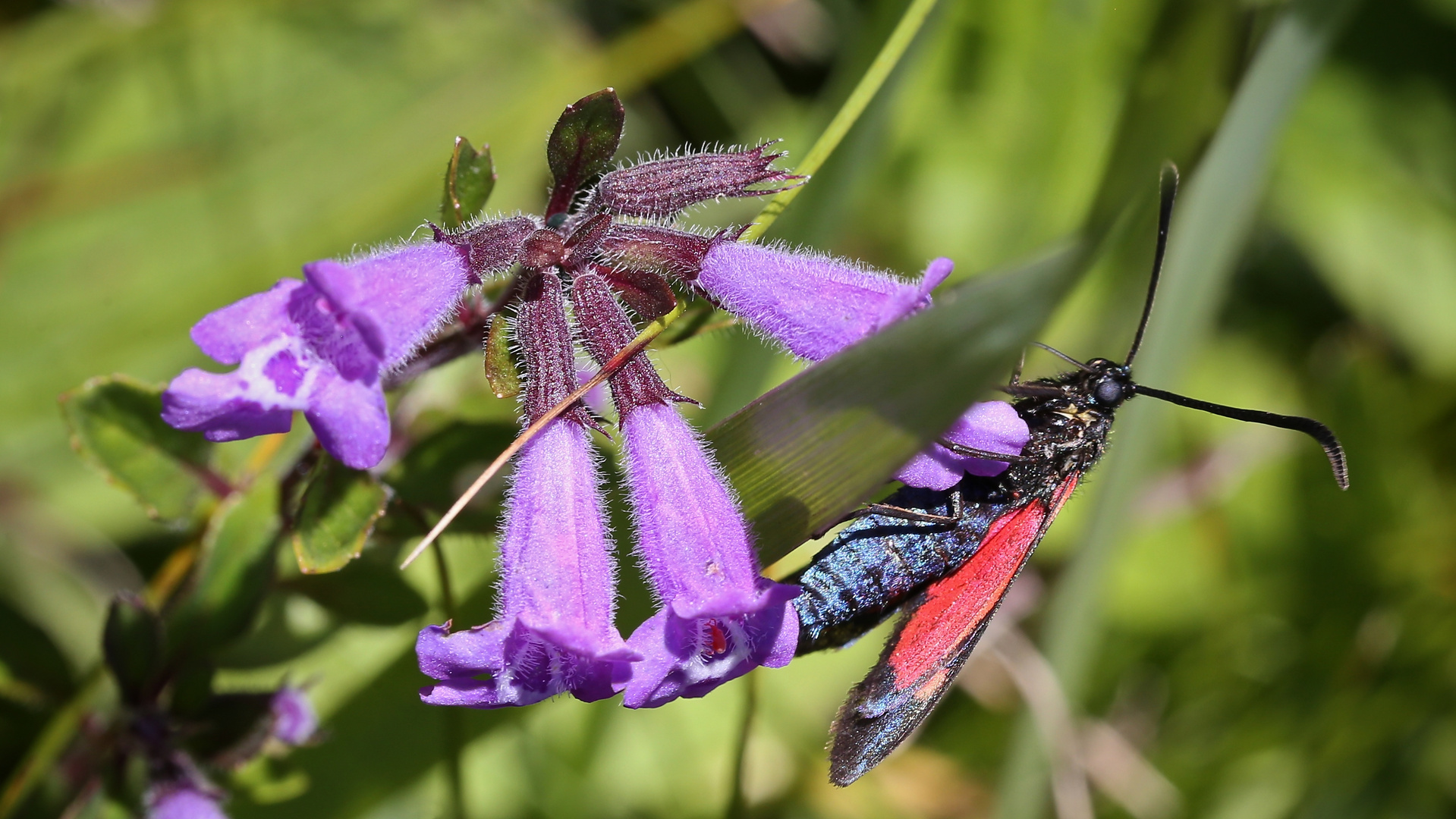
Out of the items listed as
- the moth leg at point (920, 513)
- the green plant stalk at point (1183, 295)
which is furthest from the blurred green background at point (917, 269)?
the moth leg at point (920, 513)

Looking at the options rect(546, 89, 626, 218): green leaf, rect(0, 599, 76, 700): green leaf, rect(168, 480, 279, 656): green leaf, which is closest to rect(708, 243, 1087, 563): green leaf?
rect(546, 89, 626, 218): green leaf

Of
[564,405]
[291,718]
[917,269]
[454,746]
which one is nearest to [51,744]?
[291,718]

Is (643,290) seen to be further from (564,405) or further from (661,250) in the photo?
(564,405)

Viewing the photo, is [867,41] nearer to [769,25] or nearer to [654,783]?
[769,25]

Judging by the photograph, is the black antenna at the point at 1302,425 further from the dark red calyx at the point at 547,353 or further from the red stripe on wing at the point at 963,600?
the dark red calyx at the point at 547,353

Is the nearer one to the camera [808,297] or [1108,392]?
[808,297]

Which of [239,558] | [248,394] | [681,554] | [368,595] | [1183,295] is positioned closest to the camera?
[248,394]

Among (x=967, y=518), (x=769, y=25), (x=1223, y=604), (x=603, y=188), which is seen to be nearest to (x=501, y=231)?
(x=603, y=188)

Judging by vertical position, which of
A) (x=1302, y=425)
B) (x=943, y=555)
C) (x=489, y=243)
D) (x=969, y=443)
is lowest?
(x=1302, y=425)
